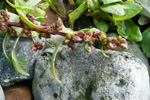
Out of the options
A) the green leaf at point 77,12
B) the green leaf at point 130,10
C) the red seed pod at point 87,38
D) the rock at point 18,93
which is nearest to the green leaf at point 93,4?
the green leaf at point 77,12

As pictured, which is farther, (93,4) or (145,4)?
(145,4)

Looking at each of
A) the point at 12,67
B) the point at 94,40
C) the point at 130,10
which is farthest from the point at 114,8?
the point at 12,67

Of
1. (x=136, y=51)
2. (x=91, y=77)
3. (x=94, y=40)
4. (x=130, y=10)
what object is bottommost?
(x=136, y=51)

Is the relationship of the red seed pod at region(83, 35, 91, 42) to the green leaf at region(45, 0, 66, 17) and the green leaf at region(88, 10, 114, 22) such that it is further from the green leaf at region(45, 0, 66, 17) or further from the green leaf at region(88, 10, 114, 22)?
the green leaf at region(45, 0, 66, 17)

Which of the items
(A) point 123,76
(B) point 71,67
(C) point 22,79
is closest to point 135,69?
(A) point 123,76

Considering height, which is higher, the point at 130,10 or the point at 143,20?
the point at 130,10

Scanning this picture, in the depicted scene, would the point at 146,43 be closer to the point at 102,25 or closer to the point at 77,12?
the point at 102,25

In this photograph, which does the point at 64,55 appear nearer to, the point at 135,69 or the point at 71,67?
the point at 71,67
